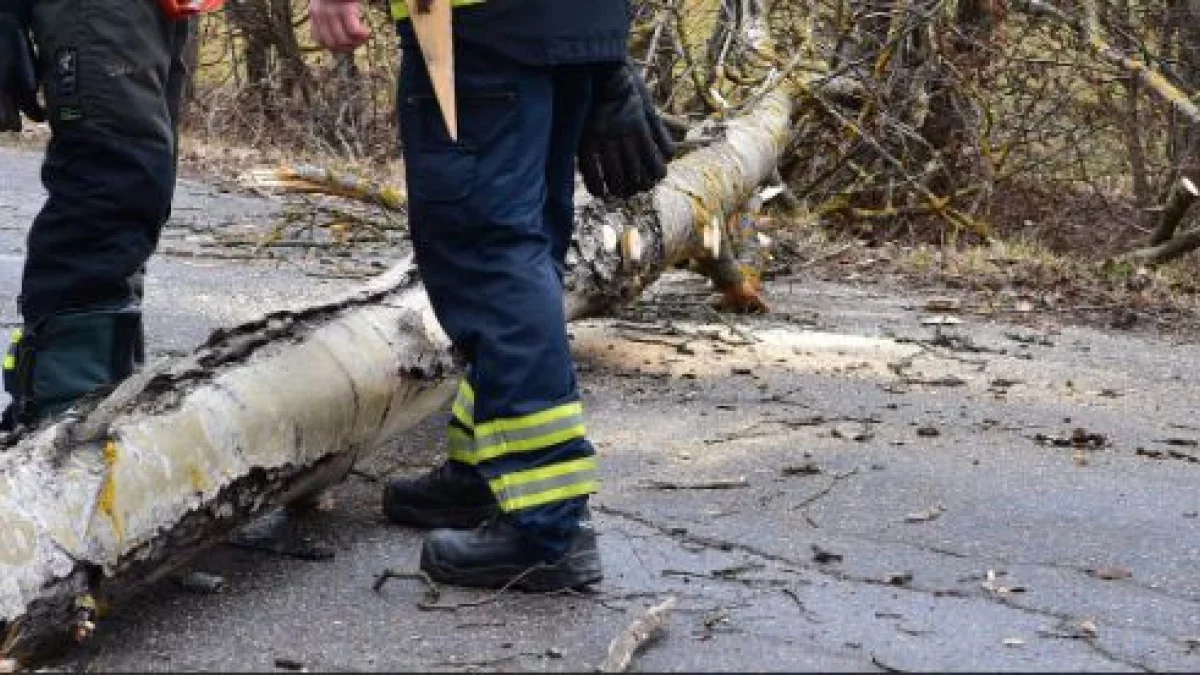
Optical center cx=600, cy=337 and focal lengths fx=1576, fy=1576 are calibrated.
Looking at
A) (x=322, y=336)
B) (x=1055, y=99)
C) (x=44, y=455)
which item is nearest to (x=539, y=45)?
(x=322, y=336)

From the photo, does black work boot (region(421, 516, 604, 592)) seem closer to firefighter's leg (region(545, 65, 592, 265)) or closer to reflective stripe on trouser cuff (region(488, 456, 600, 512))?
reflective stripe on trouser cuff (region(488, 456, 600, 512))

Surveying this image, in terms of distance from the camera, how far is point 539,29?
2.93 m

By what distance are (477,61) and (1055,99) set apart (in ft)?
24.6

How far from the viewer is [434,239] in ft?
9.79

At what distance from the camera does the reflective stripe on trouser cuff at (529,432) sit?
2939 mm

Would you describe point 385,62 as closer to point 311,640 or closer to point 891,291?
point 891,291

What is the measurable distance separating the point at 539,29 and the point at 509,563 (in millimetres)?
1019

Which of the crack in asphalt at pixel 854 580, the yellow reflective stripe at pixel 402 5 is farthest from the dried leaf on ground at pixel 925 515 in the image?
the yellow reflective stripe at pixel 402 5

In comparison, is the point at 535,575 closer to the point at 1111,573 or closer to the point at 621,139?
the point at 621,139

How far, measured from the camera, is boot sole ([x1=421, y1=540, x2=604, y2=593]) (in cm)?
304

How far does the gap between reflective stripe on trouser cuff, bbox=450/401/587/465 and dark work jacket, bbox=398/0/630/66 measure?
0.66 meters

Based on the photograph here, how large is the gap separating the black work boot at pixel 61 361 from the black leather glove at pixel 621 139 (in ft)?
3.77

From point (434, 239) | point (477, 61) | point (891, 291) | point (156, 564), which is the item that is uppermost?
point (477, 61)

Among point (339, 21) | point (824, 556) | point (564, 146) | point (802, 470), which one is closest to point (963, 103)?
point (802, 470)
